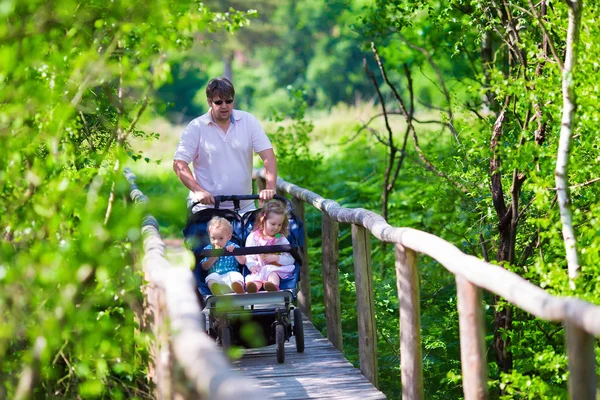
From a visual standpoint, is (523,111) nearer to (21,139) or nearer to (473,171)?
(473,171)

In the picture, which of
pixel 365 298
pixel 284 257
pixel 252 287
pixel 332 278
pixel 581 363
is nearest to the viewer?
pixel 581 363

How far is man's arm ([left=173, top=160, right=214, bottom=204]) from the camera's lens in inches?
247

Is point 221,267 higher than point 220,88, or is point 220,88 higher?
point 220,88

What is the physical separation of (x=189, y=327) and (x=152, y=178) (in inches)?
584

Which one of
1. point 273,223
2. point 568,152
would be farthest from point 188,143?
point 568,152

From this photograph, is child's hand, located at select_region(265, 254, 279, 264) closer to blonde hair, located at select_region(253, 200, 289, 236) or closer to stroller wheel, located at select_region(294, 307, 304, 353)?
blonde hair, located at select_region(253, 200, 289, 236)

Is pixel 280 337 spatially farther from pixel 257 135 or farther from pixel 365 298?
pixel 257 135

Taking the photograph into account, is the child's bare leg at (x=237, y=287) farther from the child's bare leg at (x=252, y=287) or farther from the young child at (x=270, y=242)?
the young child at (x=270, y=242)

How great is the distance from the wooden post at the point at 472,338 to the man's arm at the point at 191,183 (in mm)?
2663

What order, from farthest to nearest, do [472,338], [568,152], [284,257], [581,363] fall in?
[284,257] < [568,152] < [472,338] < [581,363]

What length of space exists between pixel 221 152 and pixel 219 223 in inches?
31.9

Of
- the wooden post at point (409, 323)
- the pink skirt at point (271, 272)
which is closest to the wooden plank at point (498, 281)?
the wooden post at point (409, 323)

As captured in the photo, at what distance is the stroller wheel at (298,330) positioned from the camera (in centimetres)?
611

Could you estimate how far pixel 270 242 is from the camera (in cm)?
618
